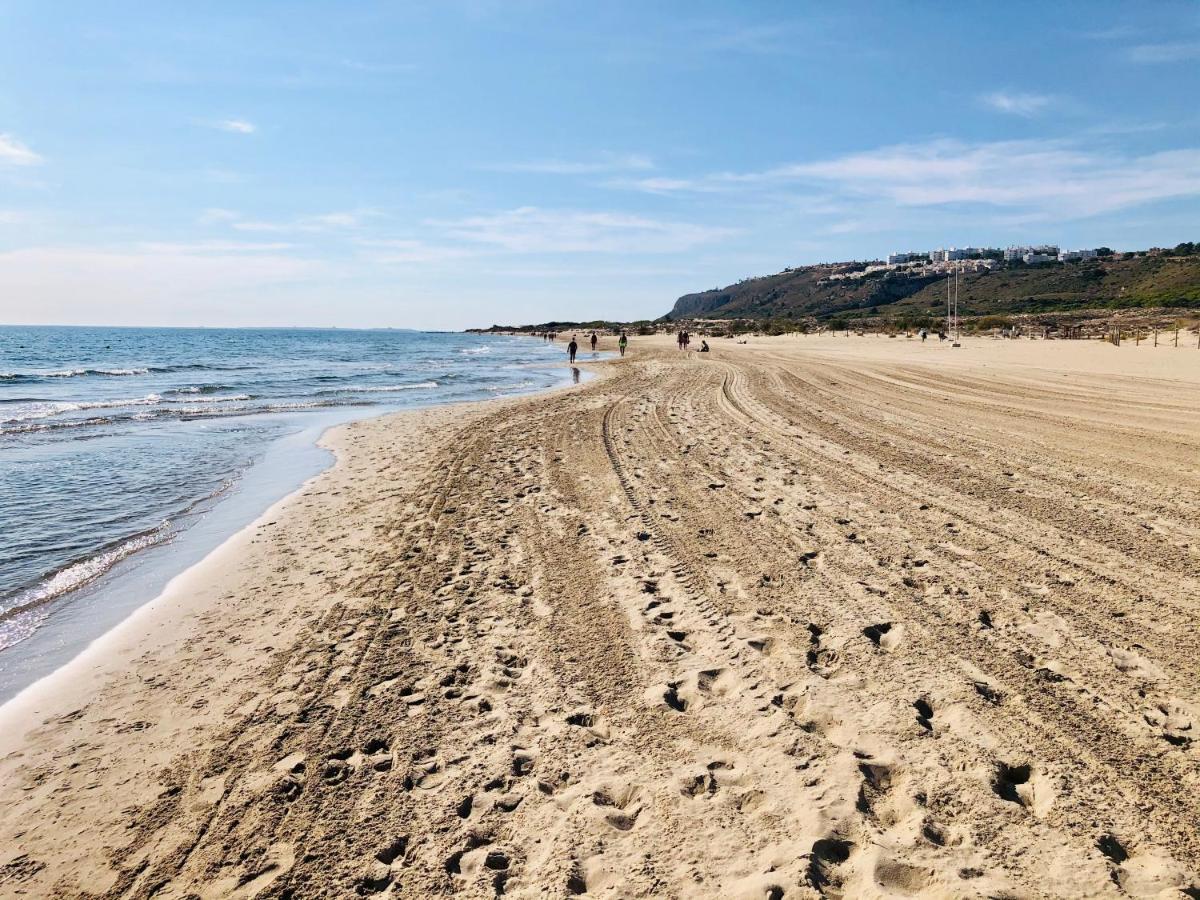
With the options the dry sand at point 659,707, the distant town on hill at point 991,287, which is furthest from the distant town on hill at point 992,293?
the dry sand at point 659,707

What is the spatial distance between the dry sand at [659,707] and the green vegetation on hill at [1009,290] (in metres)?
67.4

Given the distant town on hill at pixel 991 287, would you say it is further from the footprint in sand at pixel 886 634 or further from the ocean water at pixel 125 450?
the footprint in sand at pixel 886 634

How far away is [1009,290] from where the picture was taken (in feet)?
321

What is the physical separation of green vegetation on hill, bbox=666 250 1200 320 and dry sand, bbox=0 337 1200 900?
221 feet

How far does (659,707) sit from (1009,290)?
379 ft

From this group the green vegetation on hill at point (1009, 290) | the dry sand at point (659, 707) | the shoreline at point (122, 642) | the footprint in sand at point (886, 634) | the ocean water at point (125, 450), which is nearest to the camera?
the dry sand at point (659, 707)

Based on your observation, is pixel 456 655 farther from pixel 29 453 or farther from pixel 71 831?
pixel 29 453

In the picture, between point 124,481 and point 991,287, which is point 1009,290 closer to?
point 991,287

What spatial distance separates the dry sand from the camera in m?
2.60

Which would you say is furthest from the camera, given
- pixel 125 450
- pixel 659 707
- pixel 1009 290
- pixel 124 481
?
pixel 1009 290

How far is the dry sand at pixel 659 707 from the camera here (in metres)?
2.60

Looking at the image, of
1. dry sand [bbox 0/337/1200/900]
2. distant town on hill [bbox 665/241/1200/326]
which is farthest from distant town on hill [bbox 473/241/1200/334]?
dry sand [bbox 0/337/1200/900]

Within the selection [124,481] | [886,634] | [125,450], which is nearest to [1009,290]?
[125,450]

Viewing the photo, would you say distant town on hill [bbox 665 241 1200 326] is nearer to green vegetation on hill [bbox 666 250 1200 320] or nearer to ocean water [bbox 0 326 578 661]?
green vegetation on hill [bbox 666 250 1200 320]
